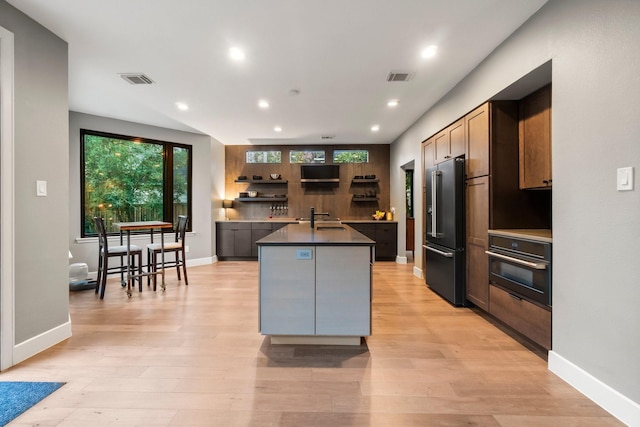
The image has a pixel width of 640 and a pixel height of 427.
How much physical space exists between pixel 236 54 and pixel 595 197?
3029mm

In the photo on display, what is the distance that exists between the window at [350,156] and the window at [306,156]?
34 cm

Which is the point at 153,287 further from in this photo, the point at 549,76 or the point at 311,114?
the point at 549,76

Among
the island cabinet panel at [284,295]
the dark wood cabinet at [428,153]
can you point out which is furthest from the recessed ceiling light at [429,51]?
the island cabinet panel at [284,295]

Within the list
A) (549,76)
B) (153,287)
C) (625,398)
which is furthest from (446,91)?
(153,287)

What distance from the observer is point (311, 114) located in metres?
4.61

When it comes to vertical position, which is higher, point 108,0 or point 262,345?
point 108,0

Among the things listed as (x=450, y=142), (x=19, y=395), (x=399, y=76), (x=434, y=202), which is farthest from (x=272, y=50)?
(x=19, y=395)

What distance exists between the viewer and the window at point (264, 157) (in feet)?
22.6

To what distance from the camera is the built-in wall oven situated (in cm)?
212

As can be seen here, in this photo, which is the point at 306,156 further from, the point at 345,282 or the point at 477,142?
the point at 345,282

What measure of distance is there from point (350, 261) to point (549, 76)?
2188 mm

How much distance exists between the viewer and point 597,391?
1.68 metres

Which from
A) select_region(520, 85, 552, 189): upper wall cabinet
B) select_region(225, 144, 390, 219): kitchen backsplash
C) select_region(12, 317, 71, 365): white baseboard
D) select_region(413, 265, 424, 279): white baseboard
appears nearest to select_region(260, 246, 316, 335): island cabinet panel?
select_region(12, 317, 71, 365): white baseboard

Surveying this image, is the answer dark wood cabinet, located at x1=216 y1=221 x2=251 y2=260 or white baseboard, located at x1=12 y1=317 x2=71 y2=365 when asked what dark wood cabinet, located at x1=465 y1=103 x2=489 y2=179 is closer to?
white baseboard, located at x1=12 y1=317 x2=71 y2=365
